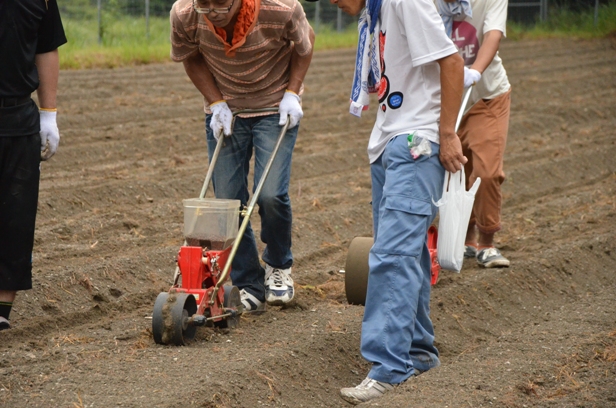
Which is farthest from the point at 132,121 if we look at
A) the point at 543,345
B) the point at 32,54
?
the point at 543,345

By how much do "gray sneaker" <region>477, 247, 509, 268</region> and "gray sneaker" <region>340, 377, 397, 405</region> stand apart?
8.29 feet

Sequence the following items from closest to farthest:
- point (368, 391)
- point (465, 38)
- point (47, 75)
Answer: point (368, 391), point (47, 75), point (465, 38)

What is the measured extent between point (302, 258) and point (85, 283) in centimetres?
166

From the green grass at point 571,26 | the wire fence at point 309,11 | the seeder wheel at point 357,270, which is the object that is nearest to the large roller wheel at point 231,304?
the seeder wheel at point 357,270

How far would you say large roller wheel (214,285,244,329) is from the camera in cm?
498

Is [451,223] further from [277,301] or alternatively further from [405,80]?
[277,301]

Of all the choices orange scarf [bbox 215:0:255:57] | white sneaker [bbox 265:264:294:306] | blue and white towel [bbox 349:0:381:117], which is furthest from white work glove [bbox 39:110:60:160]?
blue and white towel [bbox 349:0:381:117]

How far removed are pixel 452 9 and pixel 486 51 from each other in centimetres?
33

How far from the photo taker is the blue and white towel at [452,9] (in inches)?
221

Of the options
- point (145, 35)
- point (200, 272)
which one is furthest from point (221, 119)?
point (145, 35)

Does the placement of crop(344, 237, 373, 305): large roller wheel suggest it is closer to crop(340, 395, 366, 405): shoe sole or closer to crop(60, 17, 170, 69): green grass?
crop(340, 395, 366, 405): shoe sole

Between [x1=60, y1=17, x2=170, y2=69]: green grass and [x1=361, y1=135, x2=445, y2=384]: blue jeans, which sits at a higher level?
[x1=361, y1=135, x2=445, y2=384]: blue jeans

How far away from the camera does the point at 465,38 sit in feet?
19.3

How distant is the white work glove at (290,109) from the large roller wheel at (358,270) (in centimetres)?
84
